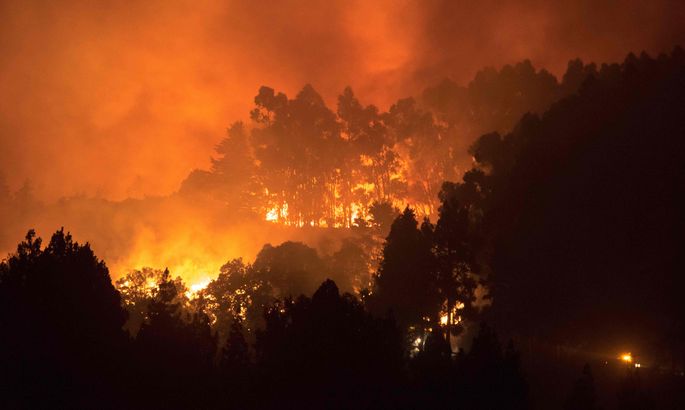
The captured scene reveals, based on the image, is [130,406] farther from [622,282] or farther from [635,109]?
[635,109]

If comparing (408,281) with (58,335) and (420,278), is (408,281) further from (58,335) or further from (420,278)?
(58,335)

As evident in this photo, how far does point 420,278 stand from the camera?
41.1 m

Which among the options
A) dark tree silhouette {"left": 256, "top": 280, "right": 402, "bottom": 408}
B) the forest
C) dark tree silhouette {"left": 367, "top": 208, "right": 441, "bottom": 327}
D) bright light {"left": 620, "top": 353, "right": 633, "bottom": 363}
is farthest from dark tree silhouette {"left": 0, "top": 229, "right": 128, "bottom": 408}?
bright light {"left": 620, "top": 353, "right": 633, "bottom": 363}

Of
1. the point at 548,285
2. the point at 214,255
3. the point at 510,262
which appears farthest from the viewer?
the point at 214,255

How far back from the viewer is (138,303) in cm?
4903

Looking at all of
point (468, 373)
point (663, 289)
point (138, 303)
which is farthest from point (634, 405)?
point (138, 303)

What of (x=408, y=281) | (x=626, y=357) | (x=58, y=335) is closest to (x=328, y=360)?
(x=58, y=335)

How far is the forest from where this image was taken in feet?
67.6

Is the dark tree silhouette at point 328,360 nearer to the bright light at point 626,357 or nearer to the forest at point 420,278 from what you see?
the forest at point 420,278

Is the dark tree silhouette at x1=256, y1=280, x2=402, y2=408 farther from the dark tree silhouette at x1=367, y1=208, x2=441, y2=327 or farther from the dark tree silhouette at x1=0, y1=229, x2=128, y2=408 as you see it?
the dark tree silhouette at x1=367, y1=208, x2=441, y2=327

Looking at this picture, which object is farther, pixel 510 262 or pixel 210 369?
pixel 510 262

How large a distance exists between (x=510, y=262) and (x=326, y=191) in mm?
45107

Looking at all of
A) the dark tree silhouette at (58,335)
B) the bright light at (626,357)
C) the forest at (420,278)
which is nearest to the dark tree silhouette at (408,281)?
the forest at (420,278)

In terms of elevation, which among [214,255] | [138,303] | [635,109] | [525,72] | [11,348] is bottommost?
[11,348]
